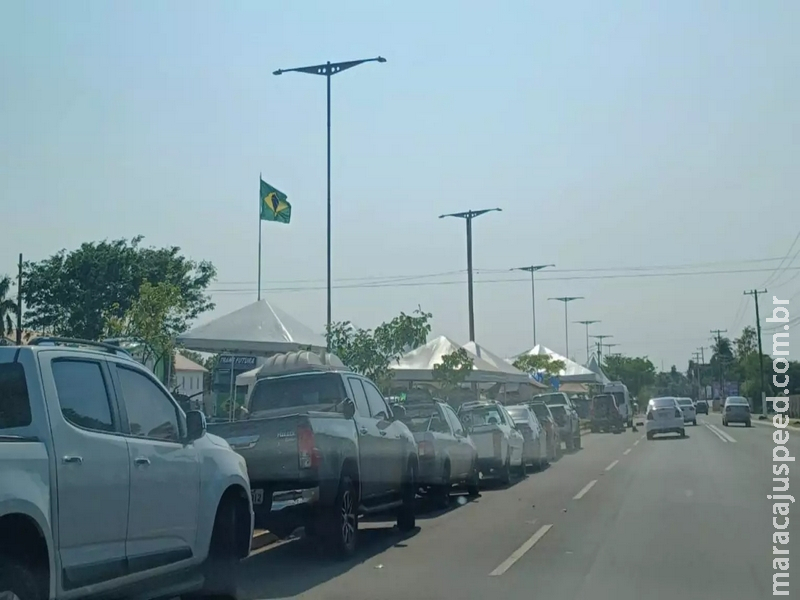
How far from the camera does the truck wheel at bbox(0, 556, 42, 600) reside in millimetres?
5750

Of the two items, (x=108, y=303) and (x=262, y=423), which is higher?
(x=108, y=303)

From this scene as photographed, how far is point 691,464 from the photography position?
2566 centimetres

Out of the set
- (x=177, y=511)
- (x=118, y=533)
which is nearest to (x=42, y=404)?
(x=118, y=533)

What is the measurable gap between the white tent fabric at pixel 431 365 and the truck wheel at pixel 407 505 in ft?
51.4

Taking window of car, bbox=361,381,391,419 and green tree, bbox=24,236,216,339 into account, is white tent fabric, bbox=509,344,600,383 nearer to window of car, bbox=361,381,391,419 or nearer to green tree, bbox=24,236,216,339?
green tree, bbox=24,236,216,339

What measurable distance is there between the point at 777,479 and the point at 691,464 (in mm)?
4834

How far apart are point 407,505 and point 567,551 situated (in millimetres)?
2948

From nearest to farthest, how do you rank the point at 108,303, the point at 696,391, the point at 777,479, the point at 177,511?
the point at 177,511 < the point at 777,479 < the point at 108,303 < the point at 696,391

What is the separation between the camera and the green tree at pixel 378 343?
2709cm

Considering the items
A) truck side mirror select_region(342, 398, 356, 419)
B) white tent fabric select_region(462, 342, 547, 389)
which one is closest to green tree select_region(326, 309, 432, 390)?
white tent fabric select_region(462, 342, 547, 389)

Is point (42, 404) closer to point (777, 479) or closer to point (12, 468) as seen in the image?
point (12, 468)

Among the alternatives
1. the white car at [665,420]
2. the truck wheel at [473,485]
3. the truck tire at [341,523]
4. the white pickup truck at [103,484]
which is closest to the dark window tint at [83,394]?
the white pickup truck at [103,484]

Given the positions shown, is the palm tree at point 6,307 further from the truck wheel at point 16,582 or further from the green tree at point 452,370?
the truck wheel at point 16,582

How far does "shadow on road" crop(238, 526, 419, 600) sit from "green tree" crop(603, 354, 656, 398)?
452 feet
